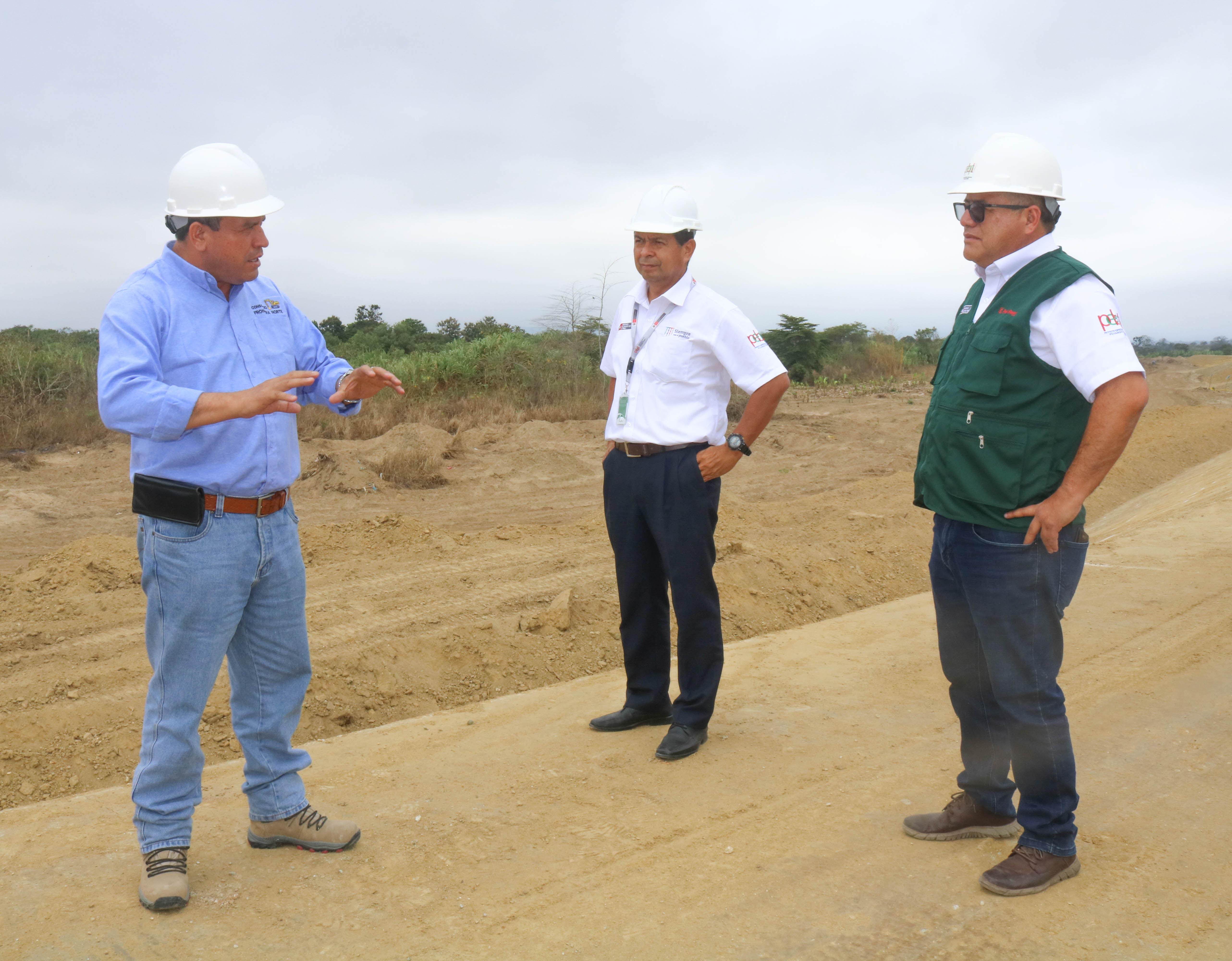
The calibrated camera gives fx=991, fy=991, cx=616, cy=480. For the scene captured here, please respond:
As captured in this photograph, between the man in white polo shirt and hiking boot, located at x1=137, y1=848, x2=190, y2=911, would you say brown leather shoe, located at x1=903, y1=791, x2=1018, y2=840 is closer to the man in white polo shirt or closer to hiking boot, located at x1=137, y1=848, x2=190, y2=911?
the man in white polo shirt

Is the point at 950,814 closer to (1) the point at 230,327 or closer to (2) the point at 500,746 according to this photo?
(2) the point at 500,746

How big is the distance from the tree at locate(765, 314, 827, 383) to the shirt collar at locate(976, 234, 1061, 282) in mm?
25727

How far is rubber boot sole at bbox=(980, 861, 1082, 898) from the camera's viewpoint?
3.13 meters

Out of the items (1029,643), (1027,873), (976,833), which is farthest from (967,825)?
(1029,643)

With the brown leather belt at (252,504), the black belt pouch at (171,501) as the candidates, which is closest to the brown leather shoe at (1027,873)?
the brown leather belt at (252,504)

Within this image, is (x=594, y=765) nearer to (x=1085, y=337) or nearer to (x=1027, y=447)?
(x=1027, y=447)

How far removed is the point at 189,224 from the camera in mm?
3105

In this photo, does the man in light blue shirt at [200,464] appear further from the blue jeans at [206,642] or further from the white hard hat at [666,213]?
the white hard hat at [666,213]

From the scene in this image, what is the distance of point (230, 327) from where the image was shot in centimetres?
323

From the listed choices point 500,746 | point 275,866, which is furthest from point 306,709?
point 275,866

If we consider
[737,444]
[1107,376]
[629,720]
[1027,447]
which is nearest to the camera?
[1107,376]

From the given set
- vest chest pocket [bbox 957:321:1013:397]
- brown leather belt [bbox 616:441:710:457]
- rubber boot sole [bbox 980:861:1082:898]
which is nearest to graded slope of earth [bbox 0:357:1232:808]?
brown leather belt [bbox 616:441:710:457]

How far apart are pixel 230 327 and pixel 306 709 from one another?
292 centimetres

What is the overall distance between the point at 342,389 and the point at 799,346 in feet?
87.4
